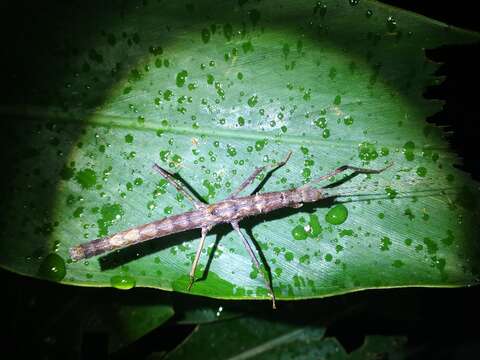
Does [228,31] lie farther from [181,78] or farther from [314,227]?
[314,227]

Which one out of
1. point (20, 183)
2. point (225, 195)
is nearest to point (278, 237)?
point (225, 195)

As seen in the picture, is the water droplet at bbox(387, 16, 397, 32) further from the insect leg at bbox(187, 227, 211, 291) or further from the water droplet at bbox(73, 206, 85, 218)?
the water droplet at bbox(73, 206, 85, 218)

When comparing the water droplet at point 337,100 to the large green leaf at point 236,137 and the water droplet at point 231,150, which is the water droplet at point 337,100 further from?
the water droplet at point 231,150

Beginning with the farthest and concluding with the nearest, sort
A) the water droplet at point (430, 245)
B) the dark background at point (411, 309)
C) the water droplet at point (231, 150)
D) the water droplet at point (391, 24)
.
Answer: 1. the dark background at point (411, 309)
2. the water droplet at point (231, 150)
3. the water droplet at point (430, 245)
4. the water droplet at point (391, 24)

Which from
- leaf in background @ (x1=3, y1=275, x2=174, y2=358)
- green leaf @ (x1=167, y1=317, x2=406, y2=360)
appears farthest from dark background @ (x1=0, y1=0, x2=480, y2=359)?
green leaf @ (x1=167, y1=317, x2=406, y2=360)

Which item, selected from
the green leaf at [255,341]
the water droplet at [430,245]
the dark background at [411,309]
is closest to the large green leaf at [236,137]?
the water droplet at [430,245]
